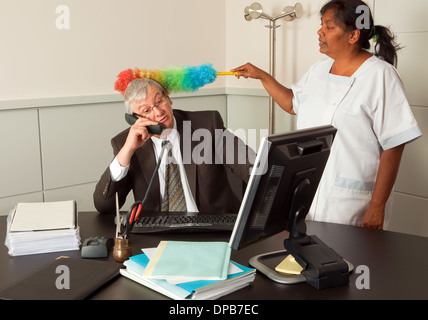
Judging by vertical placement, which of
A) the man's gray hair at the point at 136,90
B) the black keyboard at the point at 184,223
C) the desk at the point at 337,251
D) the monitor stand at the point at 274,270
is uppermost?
the man's gray hair at the point at 136,90

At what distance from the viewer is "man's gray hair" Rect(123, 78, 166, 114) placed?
7.29ft

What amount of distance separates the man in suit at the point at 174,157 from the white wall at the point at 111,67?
42.9 inches

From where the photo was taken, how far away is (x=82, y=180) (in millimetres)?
3426

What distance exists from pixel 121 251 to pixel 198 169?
2.69 feet

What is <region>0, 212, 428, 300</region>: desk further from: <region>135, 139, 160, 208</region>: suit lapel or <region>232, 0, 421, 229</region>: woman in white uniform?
<region>232, 0, 421, 229</region>: woman in white uniform

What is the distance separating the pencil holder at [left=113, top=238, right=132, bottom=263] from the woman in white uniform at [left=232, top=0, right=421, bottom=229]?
1.18m

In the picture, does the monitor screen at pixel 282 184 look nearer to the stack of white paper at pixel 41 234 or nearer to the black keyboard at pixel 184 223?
the black keyboard at pixel 184 223

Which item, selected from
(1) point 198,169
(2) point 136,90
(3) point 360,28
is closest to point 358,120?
(3) point 360,28

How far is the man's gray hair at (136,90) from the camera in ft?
7.29

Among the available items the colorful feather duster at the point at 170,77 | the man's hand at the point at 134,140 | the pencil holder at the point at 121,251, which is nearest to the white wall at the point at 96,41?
the colorful feather duster at the point at 170,77

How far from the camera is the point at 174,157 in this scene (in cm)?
235

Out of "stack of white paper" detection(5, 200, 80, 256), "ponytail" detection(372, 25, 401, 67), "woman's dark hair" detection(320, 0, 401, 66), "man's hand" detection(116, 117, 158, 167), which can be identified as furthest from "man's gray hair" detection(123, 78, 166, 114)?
"ponytail" detection(372, 25, 401, 67)

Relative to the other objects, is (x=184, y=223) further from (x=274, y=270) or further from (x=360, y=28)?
(x=360, y=28)
